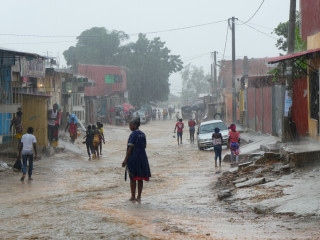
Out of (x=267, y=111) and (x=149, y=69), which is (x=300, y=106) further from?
(x=149, y=69)

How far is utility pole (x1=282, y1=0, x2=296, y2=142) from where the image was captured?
719 inches

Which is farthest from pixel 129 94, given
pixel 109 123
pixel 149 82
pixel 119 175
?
pixel 119 175

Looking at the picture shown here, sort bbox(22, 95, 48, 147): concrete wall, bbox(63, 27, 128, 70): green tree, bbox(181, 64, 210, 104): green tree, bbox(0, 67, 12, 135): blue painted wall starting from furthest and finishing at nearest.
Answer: bbox(181, 64, 210, 104): green tree → bbox(63, 27, 128, 70): green tree → bbox(22, 95, 48, 147): concrete wall → bbox(0, 67, 12, 135): blue painted wall

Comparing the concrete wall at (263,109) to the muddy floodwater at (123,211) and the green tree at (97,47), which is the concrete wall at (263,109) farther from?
the green tree at (97,47)

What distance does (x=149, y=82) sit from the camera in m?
78.5

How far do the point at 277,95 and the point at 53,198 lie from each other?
576 inches

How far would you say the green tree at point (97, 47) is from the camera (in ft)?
283

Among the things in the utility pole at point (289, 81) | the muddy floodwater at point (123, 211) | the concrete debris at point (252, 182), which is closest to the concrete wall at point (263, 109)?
the utility pole at point (289, 81)

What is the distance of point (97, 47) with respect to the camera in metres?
86.8

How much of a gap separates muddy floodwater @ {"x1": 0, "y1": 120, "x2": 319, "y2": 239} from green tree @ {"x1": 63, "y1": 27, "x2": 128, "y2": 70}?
68187 mm

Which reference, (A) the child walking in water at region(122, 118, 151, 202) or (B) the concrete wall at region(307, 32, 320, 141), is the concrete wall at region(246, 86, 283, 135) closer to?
(B) the concrete wall at region(307, 32, 320, 141)

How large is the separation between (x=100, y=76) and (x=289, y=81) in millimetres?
52603

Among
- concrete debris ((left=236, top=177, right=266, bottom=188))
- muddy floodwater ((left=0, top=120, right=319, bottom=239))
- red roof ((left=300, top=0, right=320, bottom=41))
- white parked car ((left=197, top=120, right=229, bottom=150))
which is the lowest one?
muddy floodwater ((left=0, top=120, right=319, bottom=239))

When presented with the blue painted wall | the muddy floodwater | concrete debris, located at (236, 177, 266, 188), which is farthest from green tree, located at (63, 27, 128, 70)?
concrete debris, located at (236, 177, 266, 188)
